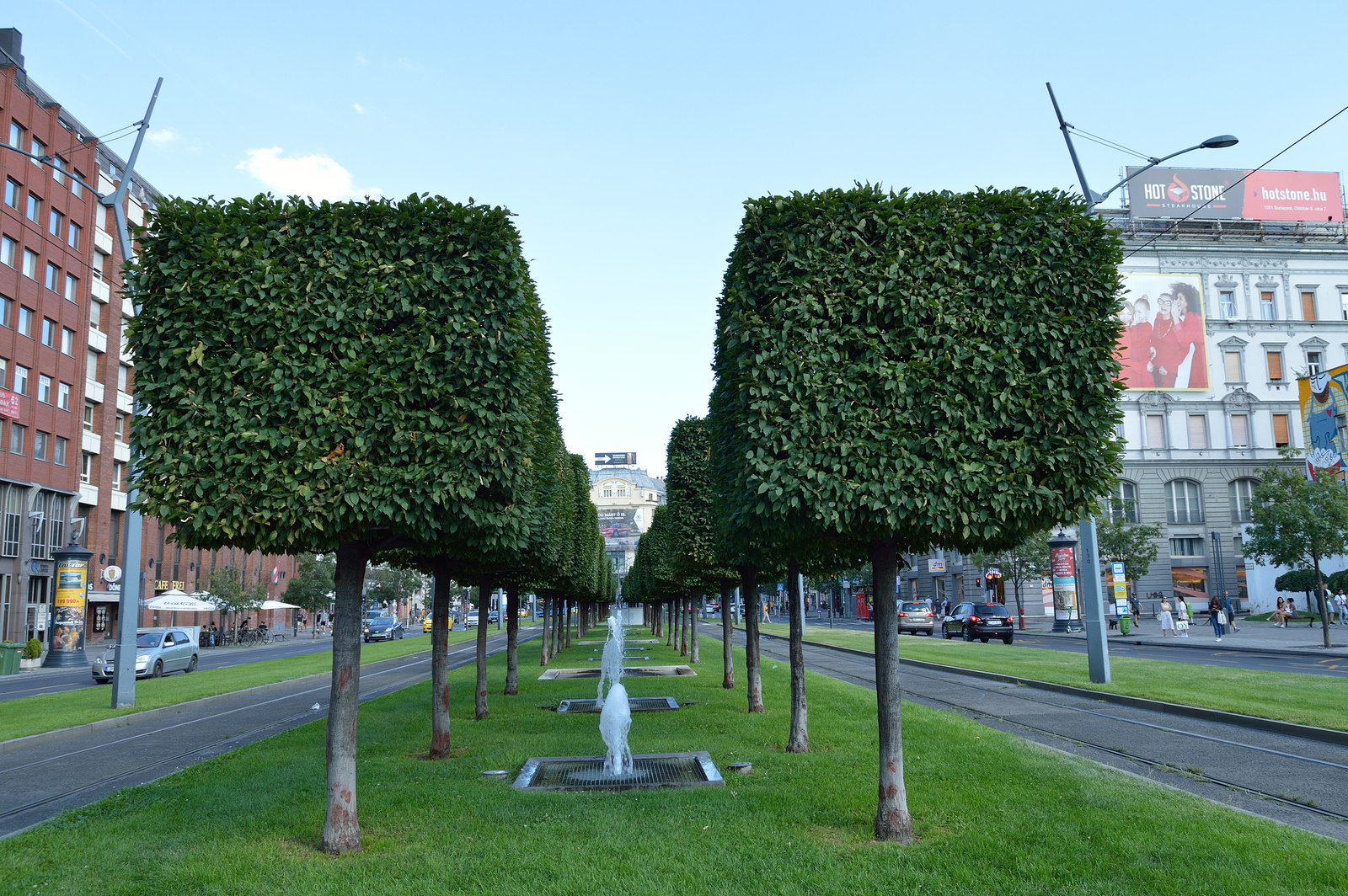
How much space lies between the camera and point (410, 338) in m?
7.68

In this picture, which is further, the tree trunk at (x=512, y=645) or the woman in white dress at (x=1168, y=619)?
the woman in white dress at (x=1168, y=619)

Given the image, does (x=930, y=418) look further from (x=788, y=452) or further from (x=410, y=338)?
(x=410, y=338)

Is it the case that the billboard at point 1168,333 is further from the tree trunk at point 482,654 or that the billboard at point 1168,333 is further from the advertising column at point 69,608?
the advertising column at point 69,608

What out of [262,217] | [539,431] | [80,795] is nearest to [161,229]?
[262,217]

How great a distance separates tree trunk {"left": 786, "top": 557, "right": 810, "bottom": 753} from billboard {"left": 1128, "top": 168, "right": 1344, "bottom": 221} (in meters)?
62.1

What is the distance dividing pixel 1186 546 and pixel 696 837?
6389 cm

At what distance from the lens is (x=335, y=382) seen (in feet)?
24.4

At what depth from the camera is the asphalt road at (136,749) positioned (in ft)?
32.6

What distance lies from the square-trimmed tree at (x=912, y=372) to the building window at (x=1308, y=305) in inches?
2733

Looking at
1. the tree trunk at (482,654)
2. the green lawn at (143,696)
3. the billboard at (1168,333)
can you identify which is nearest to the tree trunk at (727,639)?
the tree trunk at (482,654)

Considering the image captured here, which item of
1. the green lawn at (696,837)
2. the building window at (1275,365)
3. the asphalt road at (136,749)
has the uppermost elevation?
the building window at (1275,365)

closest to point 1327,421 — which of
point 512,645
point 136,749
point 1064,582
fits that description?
point 1064,582

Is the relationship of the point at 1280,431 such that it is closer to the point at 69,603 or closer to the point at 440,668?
the point at 440,668

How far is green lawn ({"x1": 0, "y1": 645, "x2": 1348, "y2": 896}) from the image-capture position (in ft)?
20.4
